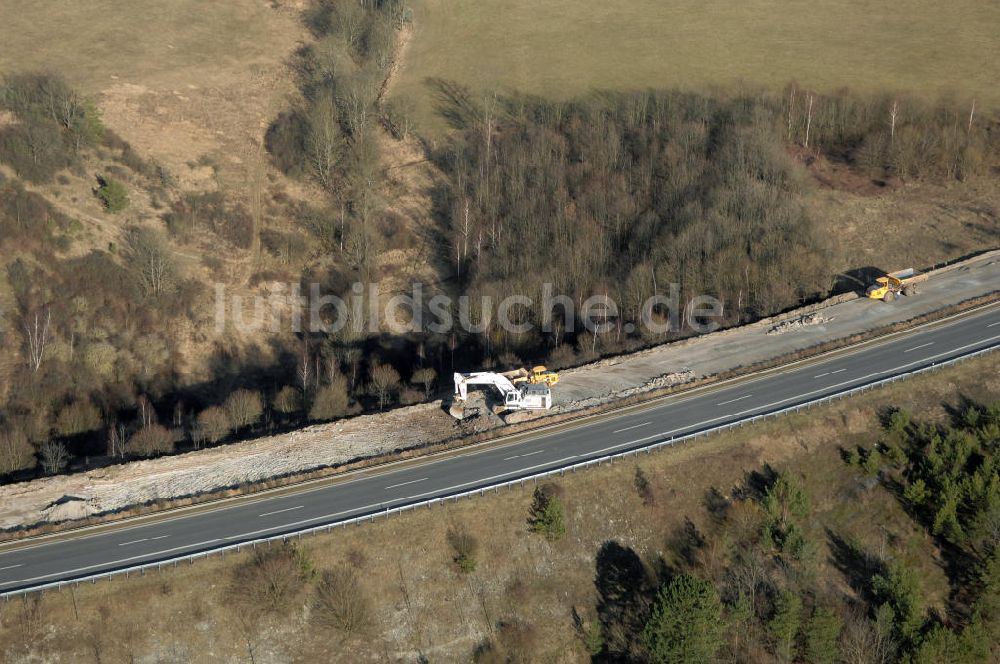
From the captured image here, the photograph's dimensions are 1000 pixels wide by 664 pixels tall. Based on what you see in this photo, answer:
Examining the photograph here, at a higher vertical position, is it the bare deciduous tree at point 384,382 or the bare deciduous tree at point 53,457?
the bare deciduous tree at point 384,382

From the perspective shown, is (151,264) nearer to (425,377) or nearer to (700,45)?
(425,377)

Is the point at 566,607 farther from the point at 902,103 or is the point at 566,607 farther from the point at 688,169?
the point at 902,103

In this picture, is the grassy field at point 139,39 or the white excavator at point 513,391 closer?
the white excavator at point 513,391

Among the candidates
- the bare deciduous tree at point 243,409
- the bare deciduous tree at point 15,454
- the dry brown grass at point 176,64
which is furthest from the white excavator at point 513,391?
the dry brown grass at point 176,64

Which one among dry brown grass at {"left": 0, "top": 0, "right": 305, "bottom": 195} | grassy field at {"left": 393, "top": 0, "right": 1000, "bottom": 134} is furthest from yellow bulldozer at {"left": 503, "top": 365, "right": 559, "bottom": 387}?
grassy field at {"left": 393, "top": 0, "right": 1000, "bottom": 134}

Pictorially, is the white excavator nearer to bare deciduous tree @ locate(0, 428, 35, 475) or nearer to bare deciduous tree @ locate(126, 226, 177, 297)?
bare deciduous tree @ locate(0, 428, 35, 475)

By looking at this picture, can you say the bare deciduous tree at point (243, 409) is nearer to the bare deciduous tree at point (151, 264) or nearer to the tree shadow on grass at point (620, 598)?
the bare deciduous tree at point (151, 264)
